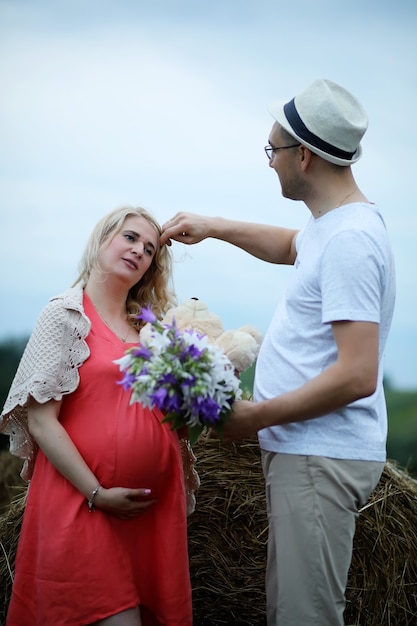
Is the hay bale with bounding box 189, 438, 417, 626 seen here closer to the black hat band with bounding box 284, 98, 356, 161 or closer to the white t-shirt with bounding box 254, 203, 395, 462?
the white t-shirt with bounding box 254, 203, 395, 462

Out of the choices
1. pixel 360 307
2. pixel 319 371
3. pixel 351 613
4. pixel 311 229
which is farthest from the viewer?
pixel 351 613

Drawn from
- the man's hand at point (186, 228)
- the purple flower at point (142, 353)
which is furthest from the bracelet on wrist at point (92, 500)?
the man's hand at point (186, 228)

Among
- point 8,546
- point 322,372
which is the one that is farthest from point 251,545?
point 322,372

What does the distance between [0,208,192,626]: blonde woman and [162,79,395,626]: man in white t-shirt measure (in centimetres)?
47

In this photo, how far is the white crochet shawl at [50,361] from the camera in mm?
2906

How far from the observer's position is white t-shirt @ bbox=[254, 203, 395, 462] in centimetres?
245

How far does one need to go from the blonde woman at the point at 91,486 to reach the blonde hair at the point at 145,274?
0.36 feet

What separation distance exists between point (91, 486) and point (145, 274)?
0.97m

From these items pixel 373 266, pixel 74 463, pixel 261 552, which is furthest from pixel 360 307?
pixel 261 552

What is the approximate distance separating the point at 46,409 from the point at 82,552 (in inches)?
20.4

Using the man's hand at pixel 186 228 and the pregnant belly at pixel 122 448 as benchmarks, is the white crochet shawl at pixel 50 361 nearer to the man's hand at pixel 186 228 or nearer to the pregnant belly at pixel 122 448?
the pregnant belly at pixel 122 448

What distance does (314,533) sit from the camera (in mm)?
2541

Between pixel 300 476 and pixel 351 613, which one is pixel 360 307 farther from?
pixel 351 613

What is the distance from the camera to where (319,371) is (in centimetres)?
258
